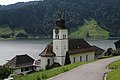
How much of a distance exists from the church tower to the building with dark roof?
22.5 feet

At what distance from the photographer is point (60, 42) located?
211ft

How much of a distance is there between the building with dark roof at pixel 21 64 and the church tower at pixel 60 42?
6.85m

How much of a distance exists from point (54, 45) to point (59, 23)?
16.6ft

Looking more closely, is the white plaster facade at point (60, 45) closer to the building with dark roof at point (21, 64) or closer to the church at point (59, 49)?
the church at point (59, 49)

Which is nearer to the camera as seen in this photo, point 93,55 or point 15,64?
point 15,64

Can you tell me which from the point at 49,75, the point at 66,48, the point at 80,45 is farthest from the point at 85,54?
the point at 49,75

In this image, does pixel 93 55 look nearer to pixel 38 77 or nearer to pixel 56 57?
pixel 56 57

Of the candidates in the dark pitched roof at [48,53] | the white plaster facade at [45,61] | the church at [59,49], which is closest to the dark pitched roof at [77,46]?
the church at [59,49]

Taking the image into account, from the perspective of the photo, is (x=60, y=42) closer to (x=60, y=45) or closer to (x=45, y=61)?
(x=60, y=45)

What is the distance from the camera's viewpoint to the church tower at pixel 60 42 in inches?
2509

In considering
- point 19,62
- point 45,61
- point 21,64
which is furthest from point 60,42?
point 19,62

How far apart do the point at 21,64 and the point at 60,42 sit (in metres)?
9.95

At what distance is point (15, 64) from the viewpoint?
207ft

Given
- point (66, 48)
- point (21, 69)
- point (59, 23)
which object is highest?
point (59, 23)
